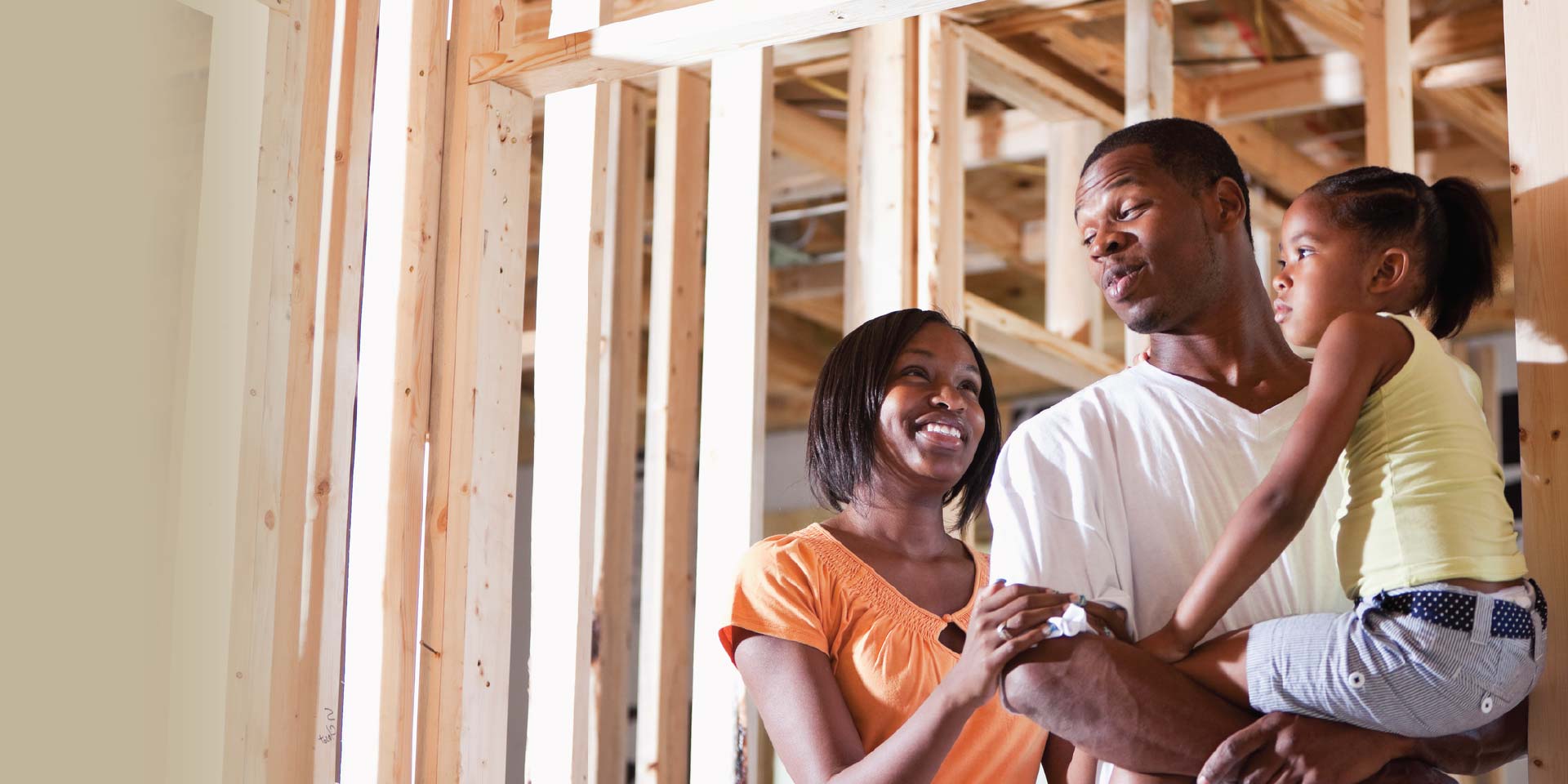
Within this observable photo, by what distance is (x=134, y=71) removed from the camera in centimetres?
268

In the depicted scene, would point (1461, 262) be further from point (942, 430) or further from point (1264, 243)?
point (1264, 243)

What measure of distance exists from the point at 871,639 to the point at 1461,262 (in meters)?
0.91

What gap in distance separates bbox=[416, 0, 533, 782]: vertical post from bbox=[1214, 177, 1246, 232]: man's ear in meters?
1.42

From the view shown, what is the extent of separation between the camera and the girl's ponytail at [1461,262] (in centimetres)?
180

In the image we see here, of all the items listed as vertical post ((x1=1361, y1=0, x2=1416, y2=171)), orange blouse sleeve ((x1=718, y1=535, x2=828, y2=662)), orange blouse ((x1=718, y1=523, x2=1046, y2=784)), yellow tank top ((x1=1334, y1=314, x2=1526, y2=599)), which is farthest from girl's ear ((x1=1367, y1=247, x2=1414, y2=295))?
vertical post ((x1=1361, y1=0, x2=1416, y2=171))

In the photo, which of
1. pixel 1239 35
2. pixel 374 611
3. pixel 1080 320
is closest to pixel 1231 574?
pixel 374 611

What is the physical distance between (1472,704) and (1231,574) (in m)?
0.29

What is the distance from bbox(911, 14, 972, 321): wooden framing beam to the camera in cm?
330

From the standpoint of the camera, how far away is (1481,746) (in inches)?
66.8

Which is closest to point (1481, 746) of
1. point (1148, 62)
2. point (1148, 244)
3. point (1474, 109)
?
point (1148, 244)

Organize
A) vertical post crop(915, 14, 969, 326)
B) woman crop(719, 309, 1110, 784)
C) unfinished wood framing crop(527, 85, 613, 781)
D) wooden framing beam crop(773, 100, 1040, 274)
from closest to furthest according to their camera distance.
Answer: woman crop(719, 309, 1110, 784) → unfinished wood framing crop(527, 85, 613, 781) → vertical post crop(915, 14, 969, 326) → wooden framing beam crop(773, 100, 1040, 274)

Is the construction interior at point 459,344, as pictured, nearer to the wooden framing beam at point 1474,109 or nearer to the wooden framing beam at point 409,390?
the wooden framing beam at point 409,390

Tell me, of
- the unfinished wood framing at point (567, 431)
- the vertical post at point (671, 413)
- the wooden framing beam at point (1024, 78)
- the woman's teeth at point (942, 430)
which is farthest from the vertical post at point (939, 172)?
the woman's teeth at point (942, 430)

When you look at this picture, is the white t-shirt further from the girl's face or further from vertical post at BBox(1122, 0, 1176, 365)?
vertical post at BBox(1122, 0, 1176, 365)
